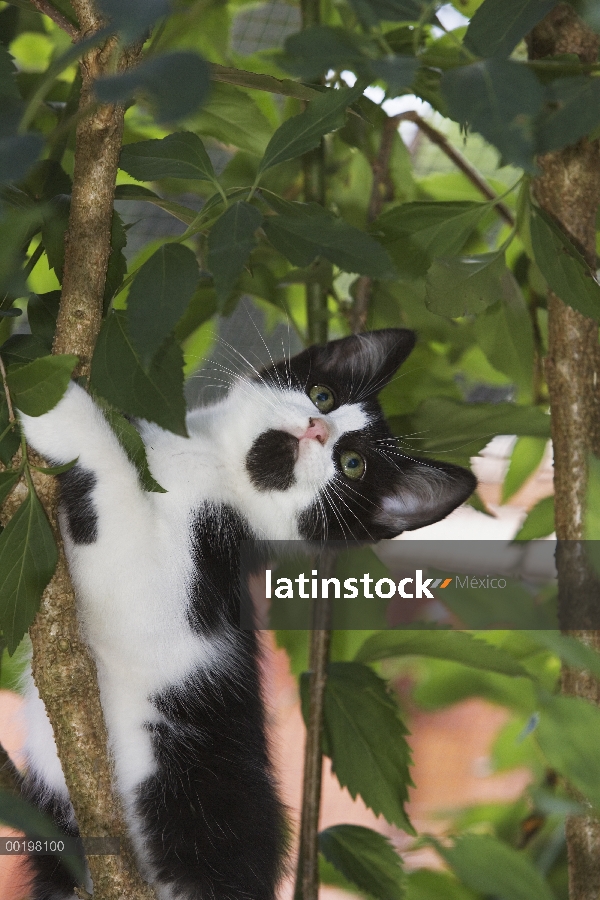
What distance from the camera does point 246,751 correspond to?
37.9 inches

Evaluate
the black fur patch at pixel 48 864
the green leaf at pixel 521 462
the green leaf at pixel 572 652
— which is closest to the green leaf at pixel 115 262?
the green leaf at pixel 572 652

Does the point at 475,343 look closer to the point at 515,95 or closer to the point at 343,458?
the point at 343,458

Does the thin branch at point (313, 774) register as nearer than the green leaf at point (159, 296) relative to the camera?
No

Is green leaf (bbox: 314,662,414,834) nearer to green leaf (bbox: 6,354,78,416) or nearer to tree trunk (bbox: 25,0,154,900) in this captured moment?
tree trunk (bbox: 25,0,154,900)

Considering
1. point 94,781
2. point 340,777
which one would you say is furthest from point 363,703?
point 94,781

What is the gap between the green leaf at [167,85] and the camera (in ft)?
1.02

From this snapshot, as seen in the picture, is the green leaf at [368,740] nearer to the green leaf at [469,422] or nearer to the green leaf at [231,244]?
the green leaf at [469,422]

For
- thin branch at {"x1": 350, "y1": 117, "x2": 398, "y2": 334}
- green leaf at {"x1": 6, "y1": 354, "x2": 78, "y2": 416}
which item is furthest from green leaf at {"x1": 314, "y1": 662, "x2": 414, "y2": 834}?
green leaf at {"x1": 6, "y1": 354, "x2": 78, "y2": 416}

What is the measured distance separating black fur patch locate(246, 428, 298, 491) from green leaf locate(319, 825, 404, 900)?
0.42m

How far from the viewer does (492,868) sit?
1.60 ft

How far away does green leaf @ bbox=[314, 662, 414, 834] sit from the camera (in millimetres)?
927

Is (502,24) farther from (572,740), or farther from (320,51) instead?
(572,740)

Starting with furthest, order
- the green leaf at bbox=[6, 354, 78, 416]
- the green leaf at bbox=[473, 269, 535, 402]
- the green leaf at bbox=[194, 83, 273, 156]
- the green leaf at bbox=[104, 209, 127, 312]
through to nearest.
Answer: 1. the green leaf at bbox=[473, 269, 535, 402]
2. the green leaf at bbox=[194, 83, 273, 156]
3. the green leaf at bbox=[104, 209, 127, 312]
4. the green leaf at bbox=[6, 354, 78, 416]

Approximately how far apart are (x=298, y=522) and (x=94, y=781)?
484 millimetres
